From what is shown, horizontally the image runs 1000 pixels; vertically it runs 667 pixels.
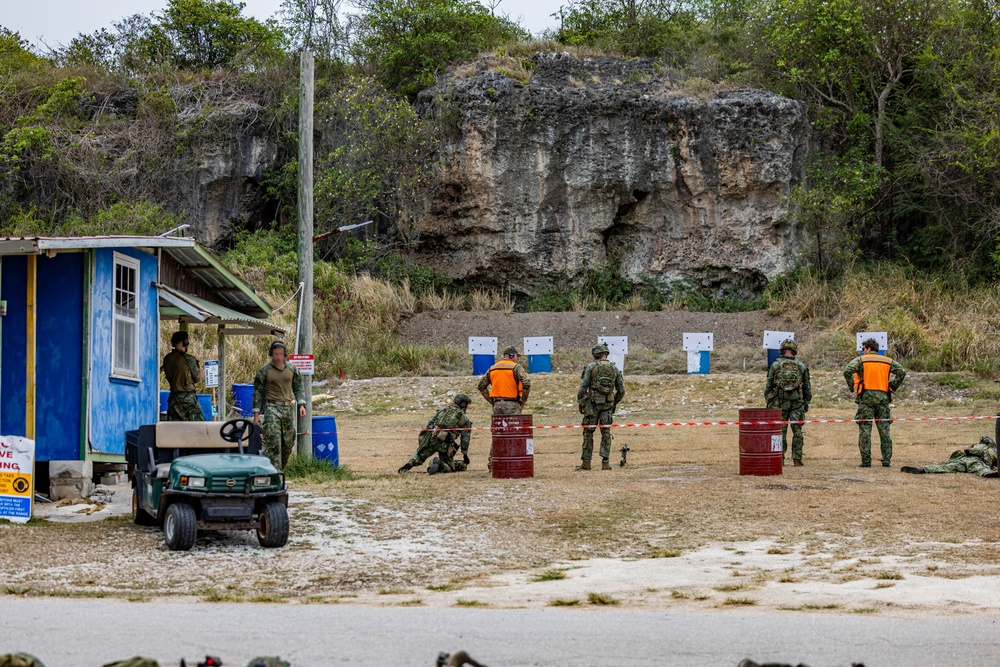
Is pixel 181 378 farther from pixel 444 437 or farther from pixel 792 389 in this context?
pixel 792 389

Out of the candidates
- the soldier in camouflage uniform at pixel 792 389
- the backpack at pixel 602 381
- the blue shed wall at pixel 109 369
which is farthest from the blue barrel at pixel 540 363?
the blue shed wall at pixel 109 369

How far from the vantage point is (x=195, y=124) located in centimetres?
4247

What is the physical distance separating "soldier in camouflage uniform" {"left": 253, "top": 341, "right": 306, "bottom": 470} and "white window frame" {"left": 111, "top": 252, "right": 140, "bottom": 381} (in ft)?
5.30

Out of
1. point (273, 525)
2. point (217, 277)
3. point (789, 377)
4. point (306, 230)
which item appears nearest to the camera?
point (273, 525)

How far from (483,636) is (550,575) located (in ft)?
10.5

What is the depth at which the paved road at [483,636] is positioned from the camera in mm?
7016

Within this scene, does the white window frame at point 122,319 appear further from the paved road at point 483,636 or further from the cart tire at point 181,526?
the paved road at point 483,636

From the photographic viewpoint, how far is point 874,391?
19.2 m

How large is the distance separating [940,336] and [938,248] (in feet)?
24.7

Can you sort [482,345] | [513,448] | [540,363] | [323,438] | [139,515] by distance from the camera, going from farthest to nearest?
[482,345] < [540,363] < [323,438] < [513,448] < [139,515]

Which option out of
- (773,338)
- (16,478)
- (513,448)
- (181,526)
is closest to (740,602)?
(181,526)

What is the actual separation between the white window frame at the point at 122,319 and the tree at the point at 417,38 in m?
28.2

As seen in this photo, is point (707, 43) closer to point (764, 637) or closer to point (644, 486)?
point (644, 486)

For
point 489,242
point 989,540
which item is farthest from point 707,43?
point 989,540
